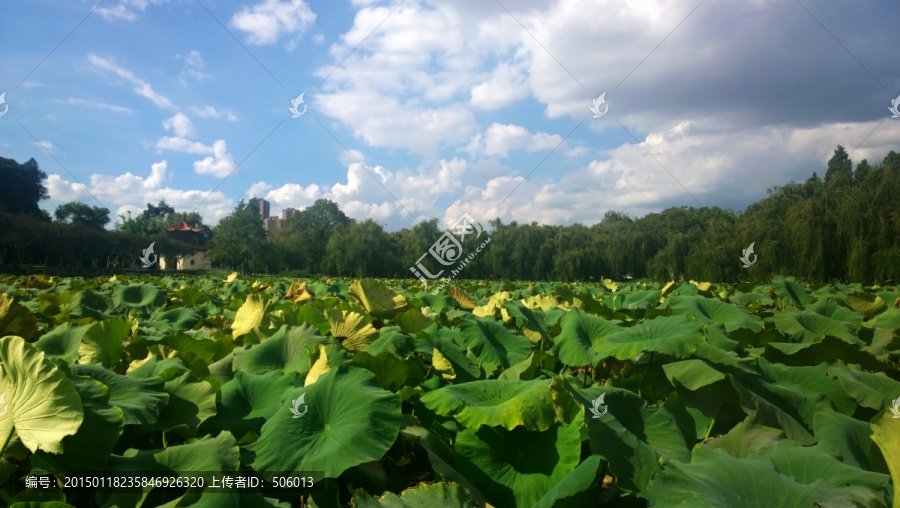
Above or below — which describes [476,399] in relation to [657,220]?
below

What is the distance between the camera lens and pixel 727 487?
740mm

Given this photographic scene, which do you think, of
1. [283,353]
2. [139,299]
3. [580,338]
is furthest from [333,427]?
[139,299]

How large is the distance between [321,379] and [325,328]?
0.80 m

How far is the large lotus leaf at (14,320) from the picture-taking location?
6.07ft

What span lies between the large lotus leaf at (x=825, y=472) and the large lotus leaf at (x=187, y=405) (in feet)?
3.53

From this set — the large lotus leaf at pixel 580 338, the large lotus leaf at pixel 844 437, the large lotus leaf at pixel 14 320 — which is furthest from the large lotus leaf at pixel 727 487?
the large lotus leaf at pixel 14 320

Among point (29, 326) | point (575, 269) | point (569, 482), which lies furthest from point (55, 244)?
point (569, 482)

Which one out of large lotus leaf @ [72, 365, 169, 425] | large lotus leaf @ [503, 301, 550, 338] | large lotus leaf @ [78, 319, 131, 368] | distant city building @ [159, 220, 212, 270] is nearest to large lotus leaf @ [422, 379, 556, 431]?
large lotus leaf @ [72, 365, 169, 425]

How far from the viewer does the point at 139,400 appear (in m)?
0.98

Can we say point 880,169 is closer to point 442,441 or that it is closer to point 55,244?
point 442,441

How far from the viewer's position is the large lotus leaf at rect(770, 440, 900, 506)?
2.79ft

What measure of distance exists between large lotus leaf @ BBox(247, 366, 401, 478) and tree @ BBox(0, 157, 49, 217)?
Answer: 181ft

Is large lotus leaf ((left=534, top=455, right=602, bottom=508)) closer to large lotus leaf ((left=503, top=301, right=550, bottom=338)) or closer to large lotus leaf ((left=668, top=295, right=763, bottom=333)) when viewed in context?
large lotus leaf ((left=503, top=301, right=550, bottom=338))

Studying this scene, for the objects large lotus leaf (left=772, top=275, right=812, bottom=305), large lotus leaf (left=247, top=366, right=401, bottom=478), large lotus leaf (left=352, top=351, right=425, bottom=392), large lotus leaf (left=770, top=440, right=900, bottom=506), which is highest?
large lotus leaf (left=772, top=275, right=812, bottom=305)
